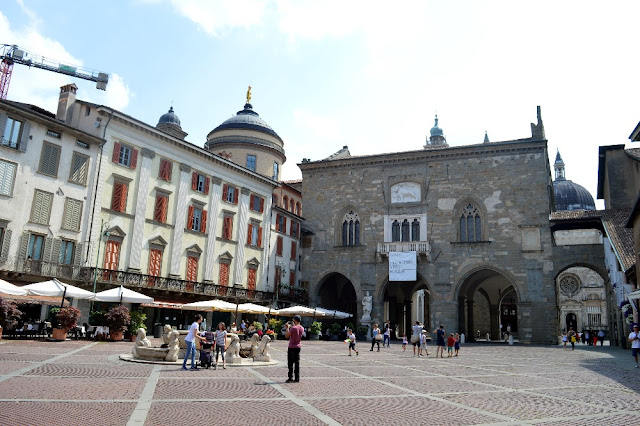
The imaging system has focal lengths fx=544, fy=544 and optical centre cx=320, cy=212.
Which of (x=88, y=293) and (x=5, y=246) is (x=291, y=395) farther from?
(x=5, y=246)

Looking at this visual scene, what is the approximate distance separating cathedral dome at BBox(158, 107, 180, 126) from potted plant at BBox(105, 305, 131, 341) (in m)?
33.0

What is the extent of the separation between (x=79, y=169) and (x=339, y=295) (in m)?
25.4

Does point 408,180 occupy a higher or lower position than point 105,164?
higher

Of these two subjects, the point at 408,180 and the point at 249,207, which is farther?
the point at 408,180

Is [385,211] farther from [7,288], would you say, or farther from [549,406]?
[549,406]

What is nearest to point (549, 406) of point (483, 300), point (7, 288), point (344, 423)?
point (344, 423)

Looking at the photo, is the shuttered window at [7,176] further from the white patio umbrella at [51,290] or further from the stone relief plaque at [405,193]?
the stone relief plaque at [405,193]

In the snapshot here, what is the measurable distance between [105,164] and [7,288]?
1050 cm

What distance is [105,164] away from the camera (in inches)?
1132

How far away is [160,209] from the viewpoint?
31469 mm

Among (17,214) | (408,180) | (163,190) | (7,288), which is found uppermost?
(408,180)

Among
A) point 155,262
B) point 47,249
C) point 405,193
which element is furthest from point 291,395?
point 405,193

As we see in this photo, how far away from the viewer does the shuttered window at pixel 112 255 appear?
28219 millimetres

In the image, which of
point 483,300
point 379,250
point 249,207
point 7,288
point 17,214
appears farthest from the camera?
point 483,300
